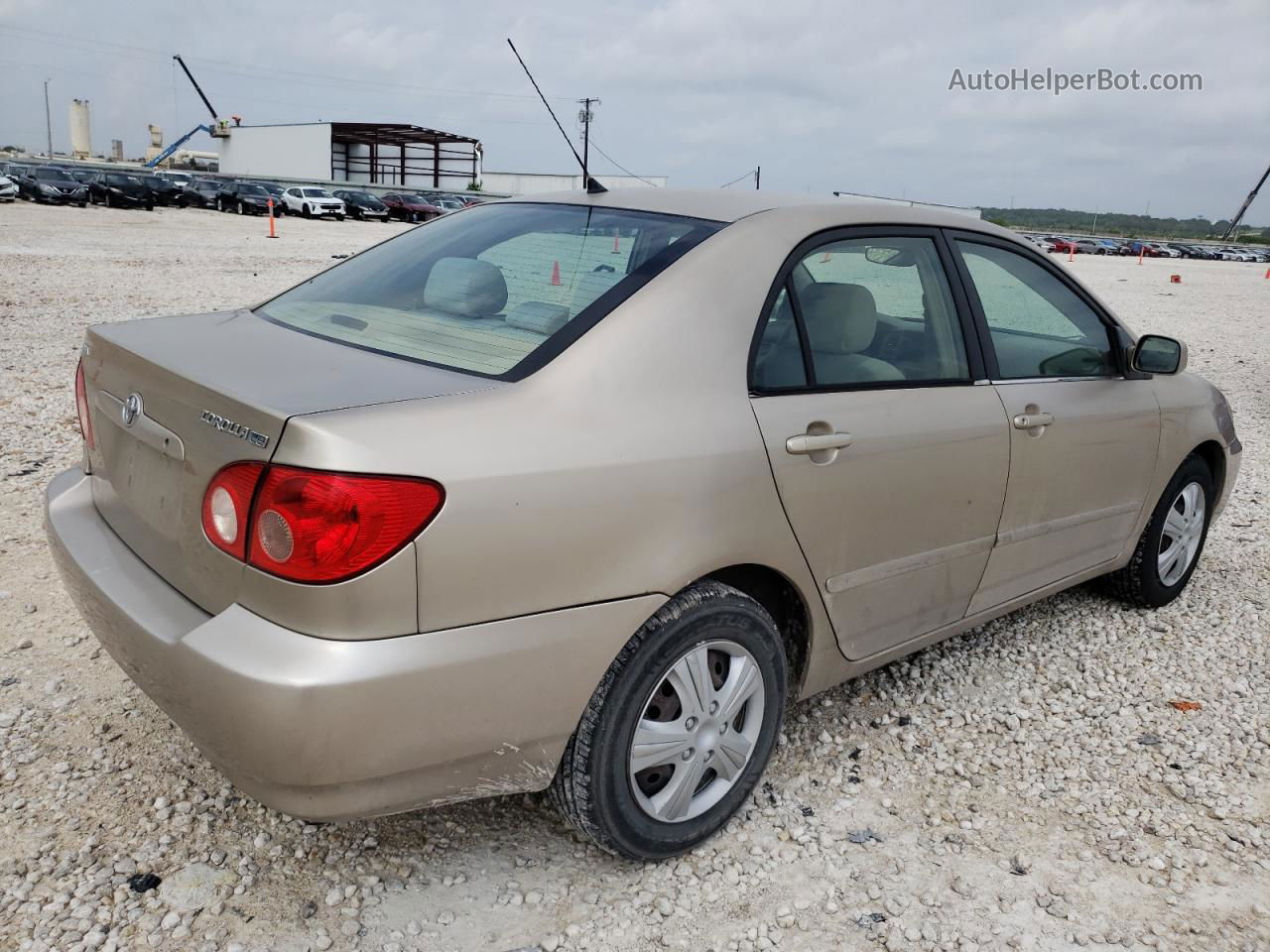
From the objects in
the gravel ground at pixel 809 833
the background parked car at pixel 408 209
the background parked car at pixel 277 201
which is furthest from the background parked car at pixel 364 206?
the gravel ground at pixel 809 833

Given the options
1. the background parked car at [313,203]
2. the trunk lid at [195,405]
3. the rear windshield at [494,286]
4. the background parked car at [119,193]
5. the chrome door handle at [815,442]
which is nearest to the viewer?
the trunk lid at [195,405]

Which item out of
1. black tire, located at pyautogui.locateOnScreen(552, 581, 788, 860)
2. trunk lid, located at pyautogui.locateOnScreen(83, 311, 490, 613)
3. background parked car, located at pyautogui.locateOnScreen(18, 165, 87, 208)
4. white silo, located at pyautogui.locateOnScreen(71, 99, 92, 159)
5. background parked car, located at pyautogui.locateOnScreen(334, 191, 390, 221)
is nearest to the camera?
trunk lid, located at pyautogui.locateOnScreen(83, 311, 490, 613)

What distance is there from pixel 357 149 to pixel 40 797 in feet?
239

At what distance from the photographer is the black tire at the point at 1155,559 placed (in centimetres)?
415

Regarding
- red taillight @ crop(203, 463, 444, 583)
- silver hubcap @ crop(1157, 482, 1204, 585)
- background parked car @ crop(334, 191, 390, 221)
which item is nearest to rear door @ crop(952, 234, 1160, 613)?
silver hubcap @ crop(1157, 482, 1204, 585)

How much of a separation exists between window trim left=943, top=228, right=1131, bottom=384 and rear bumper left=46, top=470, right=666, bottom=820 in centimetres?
156

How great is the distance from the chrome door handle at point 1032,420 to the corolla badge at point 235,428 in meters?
2.23

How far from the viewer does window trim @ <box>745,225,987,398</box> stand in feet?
8.42

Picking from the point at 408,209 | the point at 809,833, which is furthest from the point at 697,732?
the point at 408,209

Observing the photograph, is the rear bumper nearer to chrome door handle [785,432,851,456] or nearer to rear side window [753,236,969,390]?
chrome door handle [785,432,851,456]

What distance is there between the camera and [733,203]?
288 cm

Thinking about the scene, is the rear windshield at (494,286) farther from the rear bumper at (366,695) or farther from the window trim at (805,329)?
the rear bumper at (366,695)

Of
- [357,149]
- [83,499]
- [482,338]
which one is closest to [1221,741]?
[482,338]

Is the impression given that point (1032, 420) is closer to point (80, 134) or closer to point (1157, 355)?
point (1157, 355)
